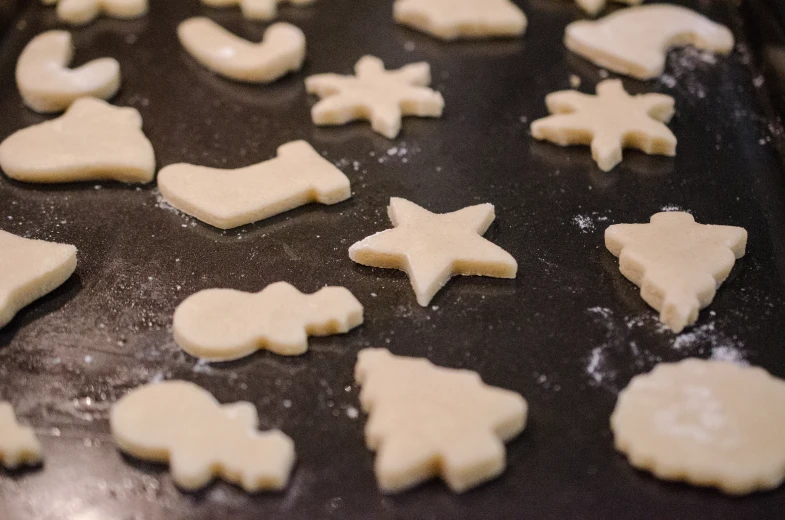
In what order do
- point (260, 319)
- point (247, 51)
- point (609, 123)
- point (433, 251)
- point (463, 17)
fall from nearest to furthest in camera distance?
1. point (260, 319)
2. point (433, 251)
3. point (609, 123)
4. point (247, 51)
5. point (463, 17)

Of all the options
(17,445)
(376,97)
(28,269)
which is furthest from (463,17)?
(17,445)

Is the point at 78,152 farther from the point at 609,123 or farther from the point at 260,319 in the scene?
the point at 609,123

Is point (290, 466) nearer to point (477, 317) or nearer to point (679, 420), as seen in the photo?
point (477, 317)

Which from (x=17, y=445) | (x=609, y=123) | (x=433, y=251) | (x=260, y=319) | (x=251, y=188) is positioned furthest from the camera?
(x=609, y=123)

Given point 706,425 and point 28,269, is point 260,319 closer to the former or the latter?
point 28,269

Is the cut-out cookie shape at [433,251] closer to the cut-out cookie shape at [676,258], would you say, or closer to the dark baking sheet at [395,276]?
the dark baking sheet at [395,276]

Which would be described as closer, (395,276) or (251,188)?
(395,276)

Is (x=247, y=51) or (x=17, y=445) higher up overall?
(x=247, y=51)
